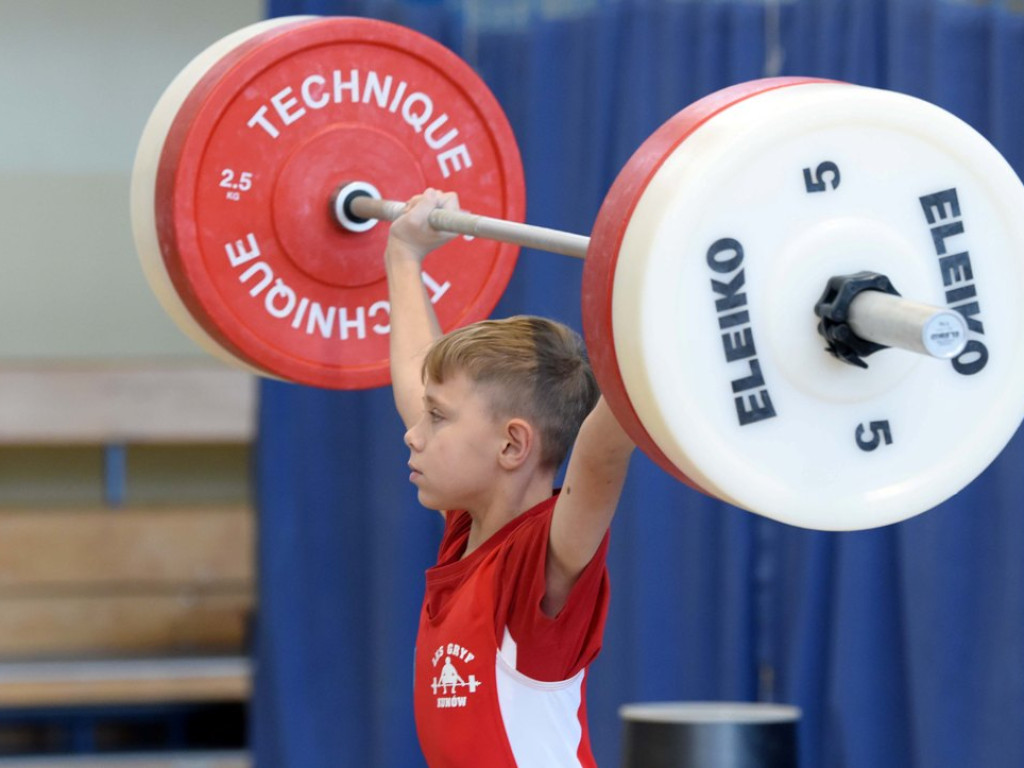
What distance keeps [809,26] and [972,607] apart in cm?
105

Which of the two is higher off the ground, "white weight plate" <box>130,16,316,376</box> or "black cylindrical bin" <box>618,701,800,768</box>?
"white weight plate" <box>130,16,316,376</box>

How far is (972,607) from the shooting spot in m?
2.46

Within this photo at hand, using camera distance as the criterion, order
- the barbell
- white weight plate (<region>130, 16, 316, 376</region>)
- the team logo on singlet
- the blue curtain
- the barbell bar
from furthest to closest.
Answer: the blue curtain → white weight plate (<region>130, 16, 316, 376</region>) → the team logo on singlet → the barbell → the barbell bar

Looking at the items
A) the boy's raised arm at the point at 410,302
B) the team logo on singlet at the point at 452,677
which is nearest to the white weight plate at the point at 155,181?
the boy's raised arm at the point at 410,302

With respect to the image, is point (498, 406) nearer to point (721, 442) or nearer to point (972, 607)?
point (721, 442)

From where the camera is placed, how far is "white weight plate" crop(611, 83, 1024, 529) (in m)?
1.04

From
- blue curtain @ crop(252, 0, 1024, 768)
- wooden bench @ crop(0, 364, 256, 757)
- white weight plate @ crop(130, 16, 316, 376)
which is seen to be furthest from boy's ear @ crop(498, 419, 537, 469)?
wooden bench @ crop(0, 364, 256, 757)

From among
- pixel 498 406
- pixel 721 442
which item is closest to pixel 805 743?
pixel 498 406

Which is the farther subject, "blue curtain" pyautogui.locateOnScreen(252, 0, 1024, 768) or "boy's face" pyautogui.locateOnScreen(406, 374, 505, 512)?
"blue curtain" pyautogui.locateOnScreen(252, 0, 1024, 768)

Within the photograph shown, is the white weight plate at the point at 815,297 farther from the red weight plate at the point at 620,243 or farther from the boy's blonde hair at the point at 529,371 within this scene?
the boy's blonde hair at the point at 529,371

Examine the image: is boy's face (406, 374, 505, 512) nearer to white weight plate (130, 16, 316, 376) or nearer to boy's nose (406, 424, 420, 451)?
boy's nose (406, 424, 420, 451)

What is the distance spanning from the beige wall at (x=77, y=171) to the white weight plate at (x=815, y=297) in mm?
2550

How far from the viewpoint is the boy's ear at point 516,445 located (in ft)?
4.59

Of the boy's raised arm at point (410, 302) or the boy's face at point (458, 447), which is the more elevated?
the boy's raised arm at point (410, 302)
